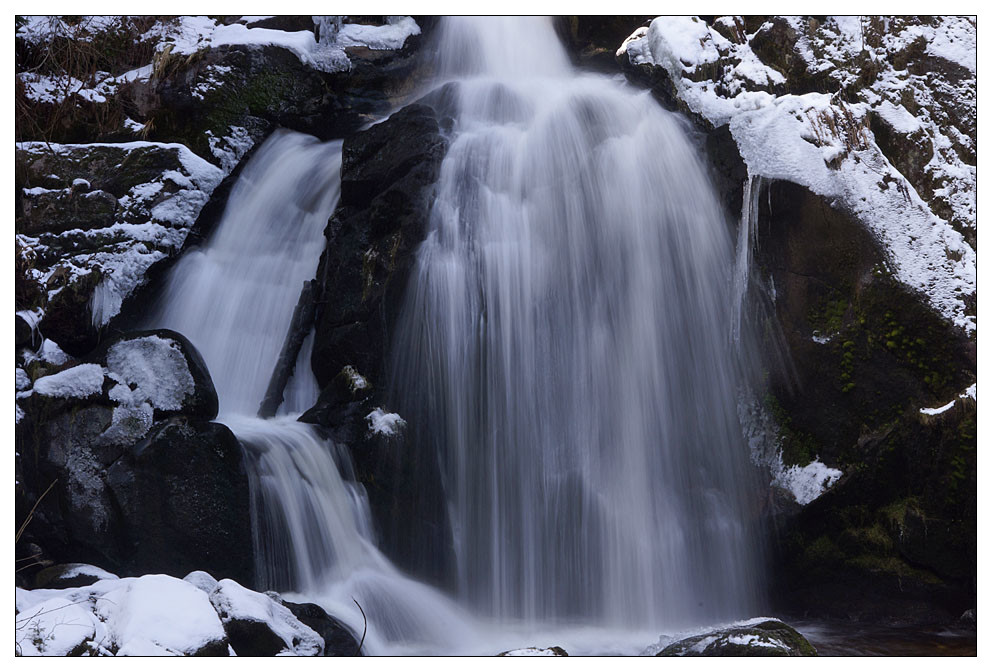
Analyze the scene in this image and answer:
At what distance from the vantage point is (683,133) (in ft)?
15.3

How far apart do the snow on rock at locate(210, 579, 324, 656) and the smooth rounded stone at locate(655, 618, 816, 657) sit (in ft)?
4.98

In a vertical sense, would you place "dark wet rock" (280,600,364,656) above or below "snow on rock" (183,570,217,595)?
below

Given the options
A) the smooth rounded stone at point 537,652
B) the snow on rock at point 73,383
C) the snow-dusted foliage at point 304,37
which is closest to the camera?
the smooth rounded stone at point 537,652

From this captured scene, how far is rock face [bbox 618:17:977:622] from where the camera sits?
3.84 m

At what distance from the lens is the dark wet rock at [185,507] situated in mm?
3697

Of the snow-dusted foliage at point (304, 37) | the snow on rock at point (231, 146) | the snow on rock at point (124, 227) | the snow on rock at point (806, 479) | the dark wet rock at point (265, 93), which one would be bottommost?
the snow on rock at point (806, 479)

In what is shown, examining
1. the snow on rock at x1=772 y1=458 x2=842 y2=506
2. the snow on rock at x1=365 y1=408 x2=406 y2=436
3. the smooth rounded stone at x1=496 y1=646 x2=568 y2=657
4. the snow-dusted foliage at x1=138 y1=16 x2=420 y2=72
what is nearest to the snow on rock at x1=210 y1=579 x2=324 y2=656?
the smooth rounded stone at x1=496 y1=646 x2=568 y2=657

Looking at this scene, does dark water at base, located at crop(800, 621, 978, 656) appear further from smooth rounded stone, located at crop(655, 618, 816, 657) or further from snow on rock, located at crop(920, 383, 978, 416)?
snow on rock, located at crop(920, 383, 978, 416)

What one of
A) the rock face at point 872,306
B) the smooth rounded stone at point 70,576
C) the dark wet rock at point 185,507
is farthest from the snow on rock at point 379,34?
the smooth rounded stone at point 70,576

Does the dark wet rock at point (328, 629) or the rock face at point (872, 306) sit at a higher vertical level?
the rock face at point (872, 306)

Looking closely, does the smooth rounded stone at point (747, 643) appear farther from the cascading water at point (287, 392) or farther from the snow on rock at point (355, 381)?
the snow on rock at point (355, 381)

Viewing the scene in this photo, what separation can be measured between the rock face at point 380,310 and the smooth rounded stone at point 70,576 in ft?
3.98
